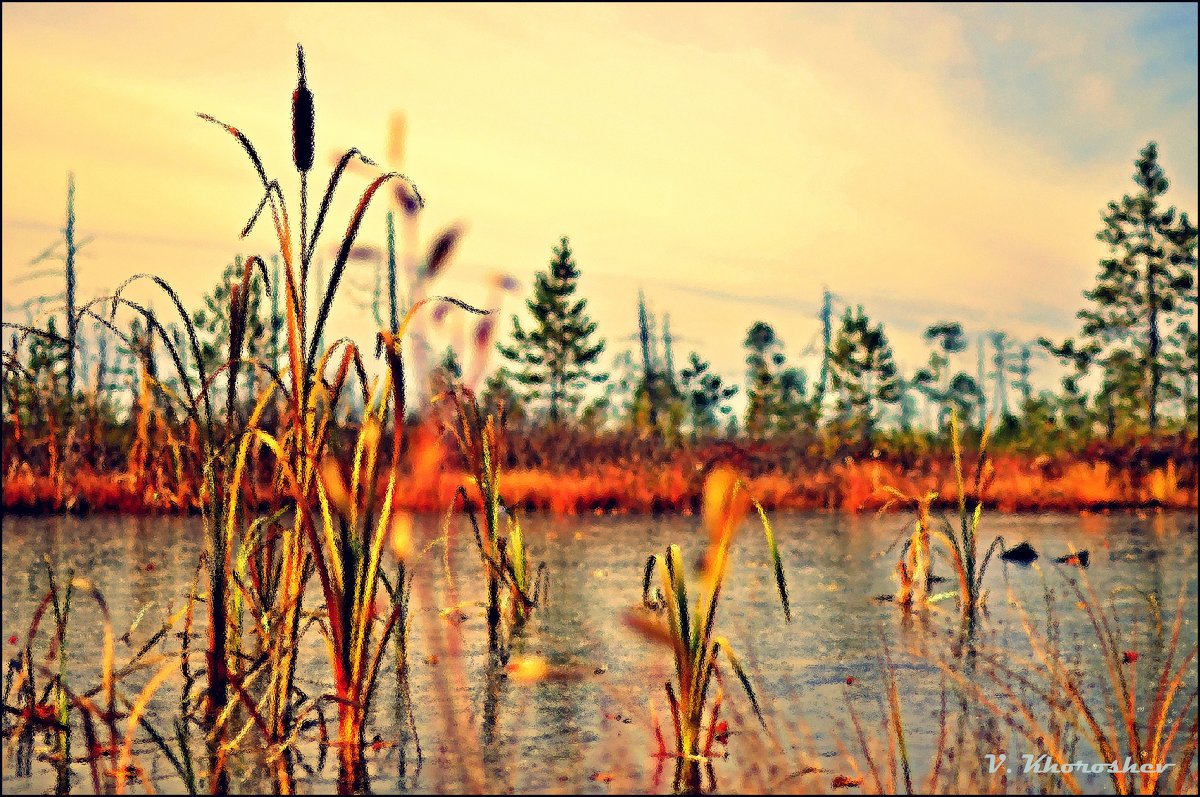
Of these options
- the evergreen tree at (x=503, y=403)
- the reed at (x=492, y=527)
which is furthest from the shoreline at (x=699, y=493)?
the reed at (x=492, y=527)

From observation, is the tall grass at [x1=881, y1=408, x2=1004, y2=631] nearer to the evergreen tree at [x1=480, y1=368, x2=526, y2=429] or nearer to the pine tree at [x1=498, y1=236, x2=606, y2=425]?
the evergreen tree at [x1=480, y1=368, x2=526, y2=429]

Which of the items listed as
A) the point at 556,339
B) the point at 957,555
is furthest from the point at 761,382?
the point at 957,555

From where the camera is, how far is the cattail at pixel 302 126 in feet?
10.1

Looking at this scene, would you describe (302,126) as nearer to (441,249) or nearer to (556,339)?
(441,249)

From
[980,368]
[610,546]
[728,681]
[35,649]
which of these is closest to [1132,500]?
[610,546]

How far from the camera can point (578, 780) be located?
353 cm

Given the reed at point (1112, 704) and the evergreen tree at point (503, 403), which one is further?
the evergreen tree at point (503, 403)

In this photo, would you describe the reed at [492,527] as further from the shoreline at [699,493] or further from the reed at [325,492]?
the shoreline at [699,493]

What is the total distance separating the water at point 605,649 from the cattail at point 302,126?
129 centimetres

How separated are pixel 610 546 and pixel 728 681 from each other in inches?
254

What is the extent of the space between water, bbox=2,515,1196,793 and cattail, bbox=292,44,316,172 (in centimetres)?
129

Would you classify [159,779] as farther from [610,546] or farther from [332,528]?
[610,546]

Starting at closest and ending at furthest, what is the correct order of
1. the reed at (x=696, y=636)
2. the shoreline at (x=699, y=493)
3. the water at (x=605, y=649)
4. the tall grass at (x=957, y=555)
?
the reed at (x=696, y=636) < the water at (x=605, y=649) < the tall grass at (x=957, y=555) < the shoreline at (x=699, y=493)

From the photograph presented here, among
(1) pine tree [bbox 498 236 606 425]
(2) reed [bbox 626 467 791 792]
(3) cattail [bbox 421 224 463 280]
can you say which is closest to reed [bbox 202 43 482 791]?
(2) reed [bbox 626 467 791 792]
